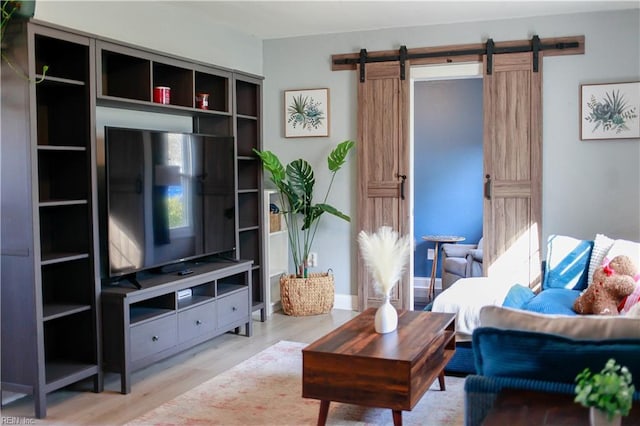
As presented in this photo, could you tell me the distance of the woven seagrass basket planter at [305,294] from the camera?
18.6ft

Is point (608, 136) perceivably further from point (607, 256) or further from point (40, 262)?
point (40, 262)

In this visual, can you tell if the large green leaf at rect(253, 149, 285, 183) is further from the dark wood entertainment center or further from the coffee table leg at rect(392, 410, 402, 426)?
the coffee table leg at rect(392, 410, 402, 426)

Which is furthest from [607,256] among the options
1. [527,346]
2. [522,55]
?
[527,346]

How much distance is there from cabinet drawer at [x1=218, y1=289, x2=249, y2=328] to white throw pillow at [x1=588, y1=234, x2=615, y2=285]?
2505 millimetres

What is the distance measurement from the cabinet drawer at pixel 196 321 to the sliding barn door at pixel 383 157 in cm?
173

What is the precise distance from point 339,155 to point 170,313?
220 cm

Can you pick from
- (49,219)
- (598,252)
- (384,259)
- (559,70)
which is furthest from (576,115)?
(49,219)

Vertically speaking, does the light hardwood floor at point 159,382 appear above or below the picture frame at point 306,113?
below

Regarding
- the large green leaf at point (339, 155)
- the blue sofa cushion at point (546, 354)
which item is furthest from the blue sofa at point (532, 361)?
the large green leaf at point (339, 155)

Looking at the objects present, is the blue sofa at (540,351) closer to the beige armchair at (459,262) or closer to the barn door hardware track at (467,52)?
the barn door hardware track at (467,52)

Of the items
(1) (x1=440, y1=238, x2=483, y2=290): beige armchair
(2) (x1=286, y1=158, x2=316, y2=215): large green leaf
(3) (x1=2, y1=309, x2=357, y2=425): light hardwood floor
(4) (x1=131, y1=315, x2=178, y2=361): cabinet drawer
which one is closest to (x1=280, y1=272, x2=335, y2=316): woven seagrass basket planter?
(3) (x1=2, y1=309, x2=357, y2=425): light hardwood floor

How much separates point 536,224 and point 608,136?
34.4 inches

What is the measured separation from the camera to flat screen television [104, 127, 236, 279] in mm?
3908

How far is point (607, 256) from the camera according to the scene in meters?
4.30
